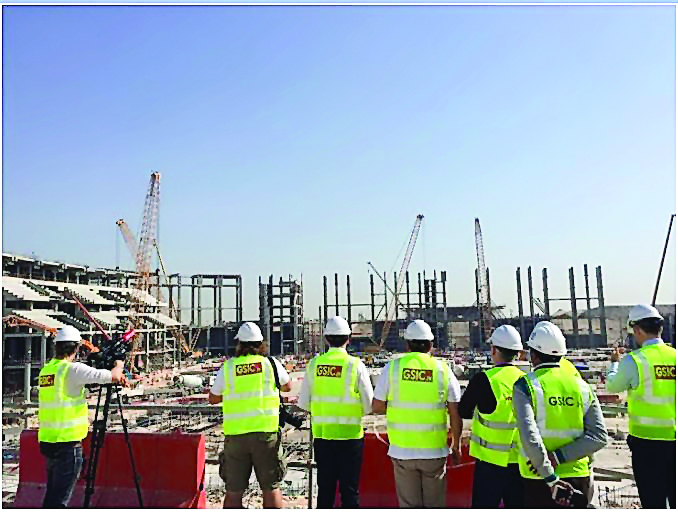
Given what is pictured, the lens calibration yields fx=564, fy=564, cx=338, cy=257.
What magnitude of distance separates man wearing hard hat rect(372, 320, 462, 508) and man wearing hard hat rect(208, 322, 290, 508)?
3.14 ft

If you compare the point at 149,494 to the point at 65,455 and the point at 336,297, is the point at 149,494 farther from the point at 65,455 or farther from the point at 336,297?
the point at 336,297

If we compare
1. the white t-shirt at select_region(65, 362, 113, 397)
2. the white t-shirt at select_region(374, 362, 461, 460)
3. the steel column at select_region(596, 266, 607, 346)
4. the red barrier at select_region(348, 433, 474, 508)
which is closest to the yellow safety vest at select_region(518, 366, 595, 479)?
the white t-shirt at select_region(374, 362, 461, 460)

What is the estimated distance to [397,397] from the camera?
4191 millimetres

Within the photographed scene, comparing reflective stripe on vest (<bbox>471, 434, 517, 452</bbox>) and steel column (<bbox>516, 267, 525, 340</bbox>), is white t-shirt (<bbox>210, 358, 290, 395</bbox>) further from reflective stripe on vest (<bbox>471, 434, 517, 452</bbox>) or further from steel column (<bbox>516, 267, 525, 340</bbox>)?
steel column (<bbox>516, 267, 525, 340</bbox>)

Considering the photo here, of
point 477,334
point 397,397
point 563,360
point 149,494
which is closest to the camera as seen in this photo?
point 563,360

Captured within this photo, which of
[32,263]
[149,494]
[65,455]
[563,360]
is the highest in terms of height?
[32,263]

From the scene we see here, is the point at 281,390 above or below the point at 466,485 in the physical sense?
above

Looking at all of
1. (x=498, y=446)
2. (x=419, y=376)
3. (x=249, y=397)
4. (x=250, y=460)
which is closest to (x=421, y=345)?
(x=419, y=376)

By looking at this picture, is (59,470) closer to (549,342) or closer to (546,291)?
(549,342)

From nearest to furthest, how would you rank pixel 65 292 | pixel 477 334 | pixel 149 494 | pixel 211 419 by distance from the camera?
1. pixel 149 494
2. pixel 211 419
3. pixel 65 292
4. pixel 477 334

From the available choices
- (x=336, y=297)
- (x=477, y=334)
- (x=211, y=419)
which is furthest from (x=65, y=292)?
(x=477, y=334)

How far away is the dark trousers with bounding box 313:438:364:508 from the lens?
14.9 ft

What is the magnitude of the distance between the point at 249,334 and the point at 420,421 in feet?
5.10

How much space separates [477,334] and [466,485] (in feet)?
243
